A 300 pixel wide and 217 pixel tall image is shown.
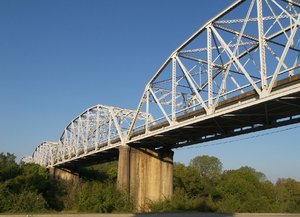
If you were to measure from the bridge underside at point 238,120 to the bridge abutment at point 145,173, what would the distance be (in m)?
3.05

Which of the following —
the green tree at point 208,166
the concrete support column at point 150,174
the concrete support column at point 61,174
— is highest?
the green tree at point 208,166

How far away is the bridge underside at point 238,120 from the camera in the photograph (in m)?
27.7

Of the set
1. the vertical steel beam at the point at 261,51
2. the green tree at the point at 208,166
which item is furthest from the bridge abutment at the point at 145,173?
the green tree at the point at 208,166

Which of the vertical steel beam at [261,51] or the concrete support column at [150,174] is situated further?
the concrete support column at [150,174]

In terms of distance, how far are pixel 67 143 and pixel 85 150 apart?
23.1 metres

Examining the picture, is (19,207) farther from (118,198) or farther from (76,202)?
(118,198)

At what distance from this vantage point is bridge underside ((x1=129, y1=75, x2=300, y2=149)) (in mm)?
27719

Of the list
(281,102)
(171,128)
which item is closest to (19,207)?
(171,128)

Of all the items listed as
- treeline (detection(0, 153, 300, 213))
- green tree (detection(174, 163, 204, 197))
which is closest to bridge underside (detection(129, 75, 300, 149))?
treeline (detection(0, 153, 300, 213))

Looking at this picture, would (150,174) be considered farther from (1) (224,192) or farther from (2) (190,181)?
(2) (190,181)

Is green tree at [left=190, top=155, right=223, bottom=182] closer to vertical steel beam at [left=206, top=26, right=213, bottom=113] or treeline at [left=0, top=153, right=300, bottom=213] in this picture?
treeline at [left=0, top=153, right=300, bottom=213]

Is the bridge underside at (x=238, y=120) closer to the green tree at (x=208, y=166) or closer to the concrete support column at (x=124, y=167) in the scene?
the concrete support column at (x=124, y=167)

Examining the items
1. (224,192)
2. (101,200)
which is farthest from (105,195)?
(224,192)

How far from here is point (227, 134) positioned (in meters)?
39.7
